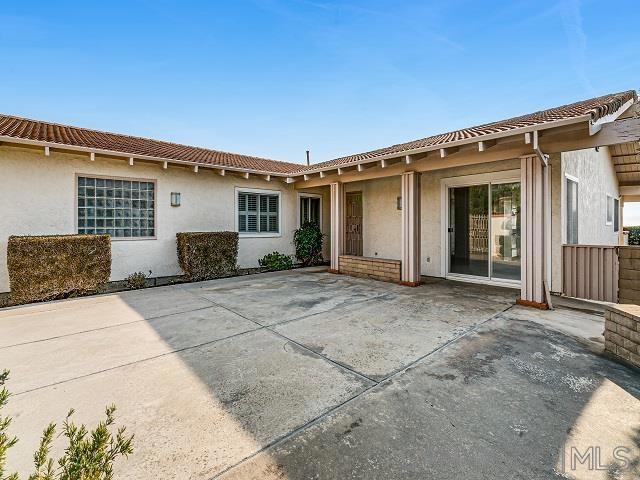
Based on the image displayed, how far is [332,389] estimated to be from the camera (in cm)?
288

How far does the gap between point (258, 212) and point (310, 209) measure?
2.57 meters

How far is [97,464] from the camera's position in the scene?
1.08 metres

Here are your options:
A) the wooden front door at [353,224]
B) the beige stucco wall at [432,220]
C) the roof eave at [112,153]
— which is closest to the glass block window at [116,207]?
the roof eave at [112,153]

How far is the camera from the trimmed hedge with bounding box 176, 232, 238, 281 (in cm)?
846

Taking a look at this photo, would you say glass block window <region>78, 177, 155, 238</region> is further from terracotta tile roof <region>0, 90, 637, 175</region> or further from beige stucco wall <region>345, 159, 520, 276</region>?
beige stucco wall <region>345, 159, 520, 276</region>

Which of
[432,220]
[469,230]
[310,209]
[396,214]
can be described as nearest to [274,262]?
[310,209]

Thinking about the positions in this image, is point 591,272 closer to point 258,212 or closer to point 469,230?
point 469,230

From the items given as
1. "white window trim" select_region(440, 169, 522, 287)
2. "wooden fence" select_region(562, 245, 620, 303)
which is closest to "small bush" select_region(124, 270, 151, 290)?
"white window trim" select_region(440, 169, 522, 287)

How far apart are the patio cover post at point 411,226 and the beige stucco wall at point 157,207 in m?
5.16

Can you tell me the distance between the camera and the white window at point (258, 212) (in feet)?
34.4

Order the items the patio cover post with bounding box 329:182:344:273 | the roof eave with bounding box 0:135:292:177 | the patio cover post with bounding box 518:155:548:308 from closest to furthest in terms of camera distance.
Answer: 1. the patio cover post with bounding box 518:155:548:308
2. the roof eave with bounding box 0:135:292:177
3. the patio cover post with bounding box 329:182:344:273

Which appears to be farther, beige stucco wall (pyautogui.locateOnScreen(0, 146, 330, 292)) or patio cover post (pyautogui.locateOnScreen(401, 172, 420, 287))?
patio cover post (pyautogui.locateOnScreen(401, 172, 420, 287))

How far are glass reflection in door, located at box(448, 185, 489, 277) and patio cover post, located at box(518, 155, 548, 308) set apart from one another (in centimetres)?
188

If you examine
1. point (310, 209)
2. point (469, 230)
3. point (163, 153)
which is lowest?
point (469, 230)
